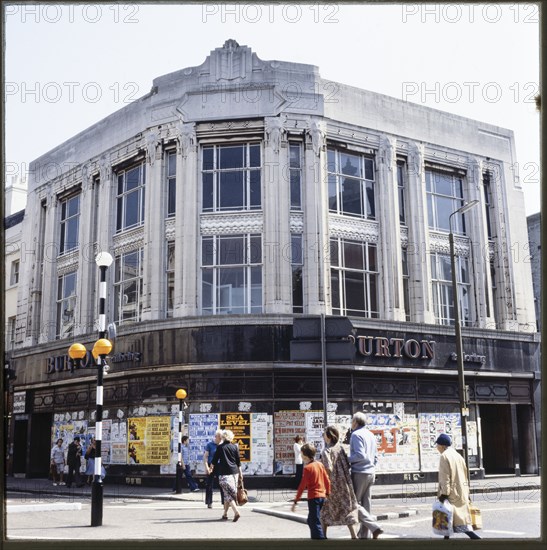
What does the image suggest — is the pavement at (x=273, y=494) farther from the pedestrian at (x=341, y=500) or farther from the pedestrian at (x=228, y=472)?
the pedestrian at (x=341, y=500)

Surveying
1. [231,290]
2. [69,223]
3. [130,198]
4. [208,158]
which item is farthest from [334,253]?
[69,223]

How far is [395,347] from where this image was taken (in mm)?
27000

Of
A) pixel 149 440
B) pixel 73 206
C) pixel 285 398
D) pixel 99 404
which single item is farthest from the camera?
pixel 73 206

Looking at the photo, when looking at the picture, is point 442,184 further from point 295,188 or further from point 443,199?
point 295,188

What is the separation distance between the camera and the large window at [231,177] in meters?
27.0

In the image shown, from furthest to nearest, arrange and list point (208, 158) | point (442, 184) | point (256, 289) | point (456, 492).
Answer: point (442, 184) < point (208, 158) < point (256, 289) < point (456, 492)

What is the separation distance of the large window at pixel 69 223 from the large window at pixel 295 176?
1039 centimetres

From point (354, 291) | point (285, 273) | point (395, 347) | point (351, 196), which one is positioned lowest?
point (395, 347)

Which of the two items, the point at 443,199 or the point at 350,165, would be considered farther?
the point at 443,199

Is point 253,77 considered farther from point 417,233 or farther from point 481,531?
point 481,531

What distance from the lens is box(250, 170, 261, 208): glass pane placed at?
2692 cm

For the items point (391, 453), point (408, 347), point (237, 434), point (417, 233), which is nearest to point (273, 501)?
point (237, 434)

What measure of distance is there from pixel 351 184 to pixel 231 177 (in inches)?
183

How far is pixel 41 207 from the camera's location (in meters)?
34.4
